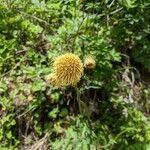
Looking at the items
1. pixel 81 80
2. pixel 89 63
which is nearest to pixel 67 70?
pixel 89 63

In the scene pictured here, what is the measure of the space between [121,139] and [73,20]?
111 centimetres

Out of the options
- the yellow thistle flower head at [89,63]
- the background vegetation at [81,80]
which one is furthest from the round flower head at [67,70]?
the background vegetation at [81,80]

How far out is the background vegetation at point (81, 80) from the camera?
3760mm

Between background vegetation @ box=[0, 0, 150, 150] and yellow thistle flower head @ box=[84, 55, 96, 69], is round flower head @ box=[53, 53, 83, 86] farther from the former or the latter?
background vegetation @ box=[0, 0, 150, 150]

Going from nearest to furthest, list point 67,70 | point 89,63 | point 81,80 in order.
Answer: point 67,70 → point 89,63 → point 81,80

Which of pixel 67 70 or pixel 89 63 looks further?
pixel 89 63

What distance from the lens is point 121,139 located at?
3781 mm

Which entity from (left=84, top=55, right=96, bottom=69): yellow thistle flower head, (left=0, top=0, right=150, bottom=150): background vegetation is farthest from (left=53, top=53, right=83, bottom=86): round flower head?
(left=0, top=0, right=150, bottom=150): background vegetation

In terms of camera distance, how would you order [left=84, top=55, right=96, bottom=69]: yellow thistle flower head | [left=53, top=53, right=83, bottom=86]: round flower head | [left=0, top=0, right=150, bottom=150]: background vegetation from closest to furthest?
[left=53, top=53, right=83, bottom=86]: round flower head < [left=84, top=55, right=96, bottom=69]: yellow thistle flower head < [left=0, top=0, right=150, bottom=150]: background vegetation

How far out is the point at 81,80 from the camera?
3.67 meters

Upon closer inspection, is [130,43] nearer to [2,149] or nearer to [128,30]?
[128,30]

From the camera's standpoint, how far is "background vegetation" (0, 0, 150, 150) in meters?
3.76

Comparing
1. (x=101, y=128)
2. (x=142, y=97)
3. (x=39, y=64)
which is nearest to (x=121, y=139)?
(x=101, y=128)

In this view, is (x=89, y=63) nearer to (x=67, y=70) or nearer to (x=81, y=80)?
(x=67, y=70)
